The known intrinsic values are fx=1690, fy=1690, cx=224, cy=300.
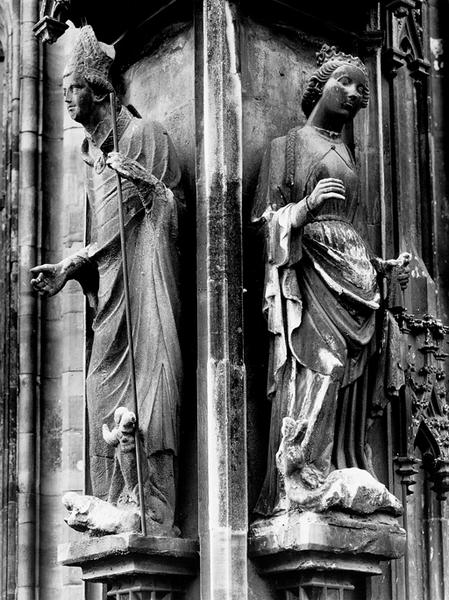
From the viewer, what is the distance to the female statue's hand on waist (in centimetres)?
932

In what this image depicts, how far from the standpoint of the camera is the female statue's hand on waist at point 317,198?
932cm

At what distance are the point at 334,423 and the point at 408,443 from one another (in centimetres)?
115

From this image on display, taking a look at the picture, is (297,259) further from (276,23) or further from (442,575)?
(442,575)

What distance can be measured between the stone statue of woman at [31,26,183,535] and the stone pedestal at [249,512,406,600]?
0.57 meters

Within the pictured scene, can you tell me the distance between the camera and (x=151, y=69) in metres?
10.4

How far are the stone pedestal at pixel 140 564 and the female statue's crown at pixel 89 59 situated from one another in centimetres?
263

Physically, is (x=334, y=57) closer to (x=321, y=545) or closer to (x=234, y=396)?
(x=234, y=396)

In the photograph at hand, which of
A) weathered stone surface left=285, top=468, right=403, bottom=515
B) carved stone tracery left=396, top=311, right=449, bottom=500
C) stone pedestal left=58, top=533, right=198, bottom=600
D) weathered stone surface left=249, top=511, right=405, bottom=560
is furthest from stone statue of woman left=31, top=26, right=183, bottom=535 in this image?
carved stone tracery left=396, top=311, right=449, bottom=500

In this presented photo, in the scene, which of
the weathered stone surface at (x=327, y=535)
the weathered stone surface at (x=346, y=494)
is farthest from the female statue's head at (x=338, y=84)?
the weathered stone surface at (x=327, y=535)

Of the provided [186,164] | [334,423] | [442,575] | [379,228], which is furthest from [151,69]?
[442,575]

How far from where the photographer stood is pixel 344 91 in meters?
9.88

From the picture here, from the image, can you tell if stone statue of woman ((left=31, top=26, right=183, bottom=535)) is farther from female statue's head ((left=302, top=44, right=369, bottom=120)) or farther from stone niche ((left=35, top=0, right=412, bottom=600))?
female statue's head ((left=302, top=44, right=369, bottom=120))

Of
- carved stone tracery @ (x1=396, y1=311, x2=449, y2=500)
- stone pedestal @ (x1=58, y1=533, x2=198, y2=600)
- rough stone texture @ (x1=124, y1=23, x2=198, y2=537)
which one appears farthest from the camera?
carved stone tracery @ (x1=396, y1=311, x2=449, y2=500)

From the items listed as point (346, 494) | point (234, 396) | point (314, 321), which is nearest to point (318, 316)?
point (314, 321)
